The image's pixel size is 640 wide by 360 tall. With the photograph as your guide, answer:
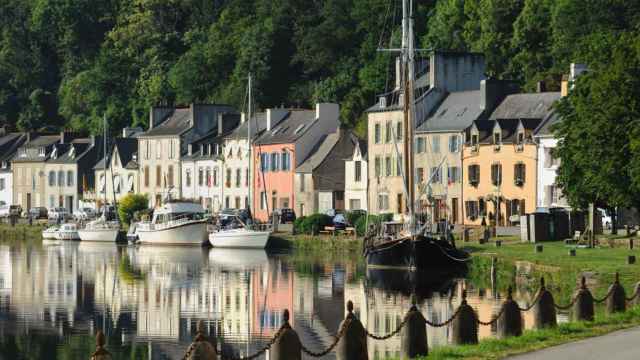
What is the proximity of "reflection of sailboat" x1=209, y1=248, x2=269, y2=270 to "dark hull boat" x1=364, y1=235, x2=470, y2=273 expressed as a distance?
1084 cm

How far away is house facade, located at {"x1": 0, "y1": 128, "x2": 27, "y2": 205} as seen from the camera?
17225 cm

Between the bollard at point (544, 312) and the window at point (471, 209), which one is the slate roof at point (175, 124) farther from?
the bollard at point (544, 312)

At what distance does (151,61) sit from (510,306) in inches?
6266

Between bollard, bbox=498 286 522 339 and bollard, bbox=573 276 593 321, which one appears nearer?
bollard, bbox=498 286 522 339

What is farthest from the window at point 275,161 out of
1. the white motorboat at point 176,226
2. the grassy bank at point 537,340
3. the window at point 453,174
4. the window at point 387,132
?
the grassy bank at point 537,340

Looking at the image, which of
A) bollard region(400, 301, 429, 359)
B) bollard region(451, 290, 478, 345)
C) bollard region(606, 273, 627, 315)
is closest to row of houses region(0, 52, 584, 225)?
bollard region(606, 273, 627, 315)

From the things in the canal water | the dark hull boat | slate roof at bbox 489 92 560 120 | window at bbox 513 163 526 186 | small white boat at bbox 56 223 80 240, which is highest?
slate roof at bbox 489 92 560 120

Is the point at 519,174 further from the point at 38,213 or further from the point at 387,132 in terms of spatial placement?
the point at 38,213

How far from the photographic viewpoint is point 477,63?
4670 inches

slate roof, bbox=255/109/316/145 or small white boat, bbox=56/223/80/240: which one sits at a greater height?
slate roof, bbox=255/109/316/145

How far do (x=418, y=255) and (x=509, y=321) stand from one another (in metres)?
38.3

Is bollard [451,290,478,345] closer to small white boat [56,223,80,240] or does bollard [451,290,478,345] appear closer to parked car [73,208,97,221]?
small white boat [56,223,80,240]

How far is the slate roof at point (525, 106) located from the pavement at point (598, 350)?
217ft

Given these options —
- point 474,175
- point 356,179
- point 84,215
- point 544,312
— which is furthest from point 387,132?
point 544,312
